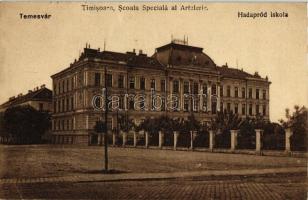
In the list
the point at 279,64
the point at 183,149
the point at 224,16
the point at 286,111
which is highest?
the point at 224,16

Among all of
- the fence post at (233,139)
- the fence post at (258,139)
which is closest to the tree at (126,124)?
the fence post at (233,139)

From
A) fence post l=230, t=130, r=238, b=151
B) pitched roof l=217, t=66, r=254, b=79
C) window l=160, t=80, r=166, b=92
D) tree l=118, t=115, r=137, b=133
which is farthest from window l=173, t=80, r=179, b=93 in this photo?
fence post l=230, t=130, r=238, b=151

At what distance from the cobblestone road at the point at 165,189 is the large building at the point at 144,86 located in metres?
17.8

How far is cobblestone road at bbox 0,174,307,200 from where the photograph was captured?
360 inches

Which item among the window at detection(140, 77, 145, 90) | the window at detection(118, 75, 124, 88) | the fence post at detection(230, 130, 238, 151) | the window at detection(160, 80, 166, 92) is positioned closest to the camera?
the fence post at detection(230, 130, 238, 151)

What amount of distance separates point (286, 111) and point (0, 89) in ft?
29.9

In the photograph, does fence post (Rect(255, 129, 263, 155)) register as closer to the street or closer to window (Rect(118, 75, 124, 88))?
the street

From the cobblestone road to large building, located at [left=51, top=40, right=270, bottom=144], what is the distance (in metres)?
17.8

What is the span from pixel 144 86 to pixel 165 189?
23782 millimetres

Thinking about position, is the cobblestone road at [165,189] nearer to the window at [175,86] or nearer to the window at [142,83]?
the window at [175,86]

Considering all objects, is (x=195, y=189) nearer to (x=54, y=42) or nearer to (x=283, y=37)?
(x=283, y=37)

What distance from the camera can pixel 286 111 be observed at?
48.2 ft

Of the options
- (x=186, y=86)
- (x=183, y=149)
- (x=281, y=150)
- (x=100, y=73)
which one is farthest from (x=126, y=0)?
(x=186, y=86)

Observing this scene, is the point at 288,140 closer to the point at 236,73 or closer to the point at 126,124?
the point at 236,73
